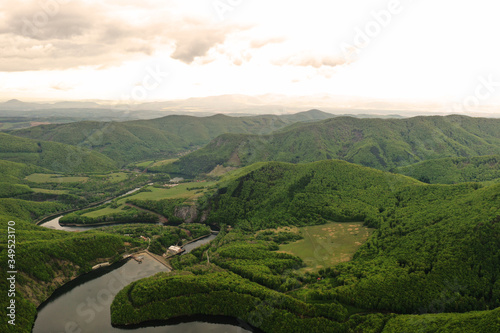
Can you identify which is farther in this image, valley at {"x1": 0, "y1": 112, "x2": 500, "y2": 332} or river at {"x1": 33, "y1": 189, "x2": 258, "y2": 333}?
river at {"x1": 33, "y1": 189, "x2": 258, "y2": 333}

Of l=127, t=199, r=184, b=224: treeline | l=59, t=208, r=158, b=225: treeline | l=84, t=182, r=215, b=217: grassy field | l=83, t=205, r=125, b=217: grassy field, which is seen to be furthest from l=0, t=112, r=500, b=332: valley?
l=84, t=182, r=215, b=217: grassy field

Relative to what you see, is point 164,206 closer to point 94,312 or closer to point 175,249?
point 175,249

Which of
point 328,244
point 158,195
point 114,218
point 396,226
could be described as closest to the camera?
point 396,226

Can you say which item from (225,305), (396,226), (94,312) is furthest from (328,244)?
(94,312)

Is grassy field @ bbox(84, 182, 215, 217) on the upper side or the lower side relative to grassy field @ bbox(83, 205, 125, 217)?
upper

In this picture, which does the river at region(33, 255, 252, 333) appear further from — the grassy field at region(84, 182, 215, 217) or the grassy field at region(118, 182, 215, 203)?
the grassy field at region(118, 182, 215, 203)

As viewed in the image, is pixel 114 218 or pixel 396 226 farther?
pixel 114 218

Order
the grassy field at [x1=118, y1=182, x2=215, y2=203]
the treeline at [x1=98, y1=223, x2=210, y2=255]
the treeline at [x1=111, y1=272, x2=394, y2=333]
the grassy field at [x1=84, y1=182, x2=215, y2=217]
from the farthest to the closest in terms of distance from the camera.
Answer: the grassy field at [x1=118, y1=182, x2=215, y2=203] < the grassy field at [x1=84, y1=182, x2=215, y2=217] < the treeline at [x1=98, y1=223, x2=210, y2=255] < the treeline at [x1=111, y1=272, x2=394, y2=333]

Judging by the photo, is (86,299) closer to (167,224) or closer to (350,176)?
(167,224)
